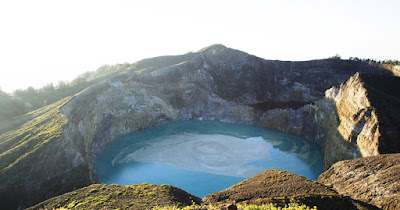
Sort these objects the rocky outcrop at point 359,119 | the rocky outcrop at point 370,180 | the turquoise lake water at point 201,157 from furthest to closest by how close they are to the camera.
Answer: the turquoise lake water at point 201,157 < the rocky outcrop at point 359,119 < the rocky outcrop at point 370,180

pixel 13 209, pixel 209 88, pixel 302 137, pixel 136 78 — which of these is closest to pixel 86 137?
pixel 13 209

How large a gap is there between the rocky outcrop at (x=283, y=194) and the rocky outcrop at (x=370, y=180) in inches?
78.6

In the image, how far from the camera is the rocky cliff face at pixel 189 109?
30359mm

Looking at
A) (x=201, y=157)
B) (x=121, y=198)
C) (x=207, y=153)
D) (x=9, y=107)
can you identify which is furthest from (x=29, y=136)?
(x=207, y=153)

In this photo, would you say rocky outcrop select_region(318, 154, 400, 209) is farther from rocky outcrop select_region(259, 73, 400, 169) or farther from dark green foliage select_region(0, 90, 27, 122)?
dark green foliage select_region(0, 90, 27, 122)

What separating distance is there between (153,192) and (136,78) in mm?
54470

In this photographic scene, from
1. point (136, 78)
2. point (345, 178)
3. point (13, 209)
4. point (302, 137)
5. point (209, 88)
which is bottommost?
point (302, 137)

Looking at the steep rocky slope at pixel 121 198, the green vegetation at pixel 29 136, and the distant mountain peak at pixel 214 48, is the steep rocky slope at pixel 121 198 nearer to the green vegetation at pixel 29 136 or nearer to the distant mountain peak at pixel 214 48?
the green vegetation at pixel 29 136

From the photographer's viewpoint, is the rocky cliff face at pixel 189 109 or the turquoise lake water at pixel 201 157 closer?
the rocky cliff face at pixel 189 109

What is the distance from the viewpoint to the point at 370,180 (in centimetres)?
2012

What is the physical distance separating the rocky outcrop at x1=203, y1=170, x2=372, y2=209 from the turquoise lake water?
11.8 metres

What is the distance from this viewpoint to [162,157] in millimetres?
45719

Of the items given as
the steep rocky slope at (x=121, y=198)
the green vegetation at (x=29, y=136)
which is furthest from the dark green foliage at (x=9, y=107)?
the steep rocky slope at (x=121, y=198)

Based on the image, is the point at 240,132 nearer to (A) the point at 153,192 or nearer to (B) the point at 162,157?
(B) the point at 162,157
